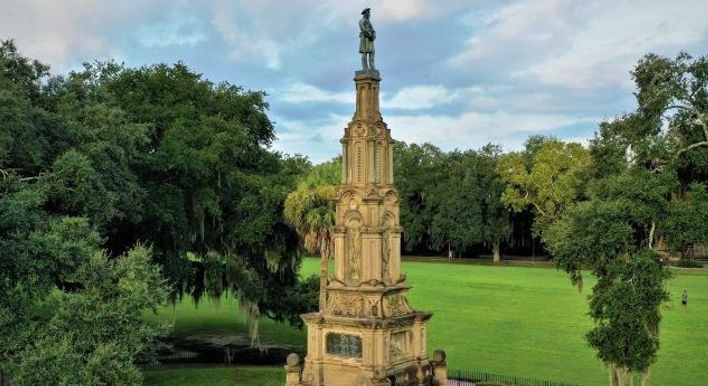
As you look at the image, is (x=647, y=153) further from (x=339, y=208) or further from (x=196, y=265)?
(x=196, y=265)

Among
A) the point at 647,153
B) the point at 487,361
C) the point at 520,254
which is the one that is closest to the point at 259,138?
the point at 487,361

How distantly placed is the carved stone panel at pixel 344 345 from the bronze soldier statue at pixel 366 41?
6.61m

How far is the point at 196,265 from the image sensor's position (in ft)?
93.7

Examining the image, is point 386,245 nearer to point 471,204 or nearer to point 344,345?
point 344,345

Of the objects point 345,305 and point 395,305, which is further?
point 395,305

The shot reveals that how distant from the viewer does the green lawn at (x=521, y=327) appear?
26.4 meters

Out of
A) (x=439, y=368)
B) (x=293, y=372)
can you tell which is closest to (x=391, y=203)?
(x=439, y=368)

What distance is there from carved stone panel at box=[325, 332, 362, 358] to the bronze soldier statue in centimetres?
661

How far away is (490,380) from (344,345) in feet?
27.3

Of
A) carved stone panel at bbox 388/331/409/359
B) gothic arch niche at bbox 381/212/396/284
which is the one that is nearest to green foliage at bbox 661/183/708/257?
gothic arch niche at bbox 381/212/396/284

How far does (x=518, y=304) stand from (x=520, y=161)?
31.5 metres

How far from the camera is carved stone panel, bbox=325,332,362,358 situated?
17.1 meters

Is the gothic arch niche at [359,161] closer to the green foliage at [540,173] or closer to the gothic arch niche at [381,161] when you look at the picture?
the gothic arch niche at [381,161]

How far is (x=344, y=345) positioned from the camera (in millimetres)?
17281
